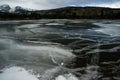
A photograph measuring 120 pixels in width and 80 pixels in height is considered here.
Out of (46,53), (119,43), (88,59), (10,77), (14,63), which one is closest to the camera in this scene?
(10,77)

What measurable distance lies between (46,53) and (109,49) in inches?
113

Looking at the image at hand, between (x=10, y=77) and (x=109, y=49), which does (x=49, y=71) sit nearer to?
(x=10, y=77)

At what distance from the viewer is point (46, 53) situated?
1074 centimetres

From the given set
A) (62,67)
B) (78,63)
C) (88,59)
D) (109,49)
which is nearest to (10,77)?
(62,67)

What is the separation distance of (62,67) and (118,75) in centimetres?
182

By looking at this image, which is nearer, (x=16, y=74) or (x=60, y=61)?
(x=16, y=74)

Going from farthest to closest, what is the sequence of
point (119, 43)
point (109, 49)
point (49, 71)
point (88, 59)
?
point (119, 43)
point (109, 49)
point (88, 59)
point (49, 71)

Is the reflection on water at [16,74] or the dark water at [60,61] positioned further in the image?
the dark water at [60,61]

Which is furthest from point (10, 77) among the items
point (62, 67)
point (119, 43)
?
point (119, 43)

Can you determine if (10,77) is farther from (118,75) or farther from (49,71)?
(118,75)

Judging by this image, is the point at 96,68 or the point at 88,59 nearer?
the point at 96,68

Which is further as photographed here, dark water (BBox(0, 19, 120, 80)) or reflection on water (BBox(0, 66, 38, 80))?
dark water (BBox(0, 19, 120, 80))

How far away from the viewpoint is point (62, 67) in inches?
346

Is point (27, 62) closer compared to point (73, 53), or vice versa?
point (27, 62)
